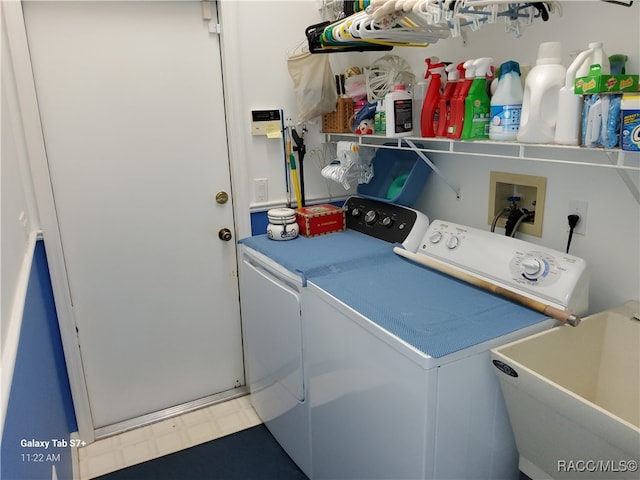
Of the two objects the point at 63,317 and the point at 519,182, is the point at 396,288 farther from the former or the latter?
the point at 63,317

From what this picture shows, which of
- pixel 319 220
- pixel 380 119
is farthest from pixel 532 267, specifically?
pixel 319 220

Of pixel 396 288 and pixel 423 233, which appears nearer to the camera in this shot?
pixel 396 288

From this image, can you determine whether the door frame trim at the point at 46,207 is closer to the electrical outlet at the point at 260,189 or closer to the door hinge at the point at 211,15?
the door hinge at the point at 211,15

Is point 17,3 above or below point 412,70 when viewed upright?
above

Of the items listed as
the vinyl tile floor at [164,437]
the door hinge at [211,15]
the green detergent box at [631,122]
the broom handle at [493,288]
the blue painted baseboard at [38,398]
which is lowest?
the vinyl tile floor at [164,437]

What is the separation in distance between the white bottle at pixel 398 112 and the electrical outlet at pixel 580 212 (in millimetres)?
725

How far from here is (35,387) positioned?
1.49m

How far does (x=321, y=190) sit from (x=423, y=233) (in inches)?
30.7

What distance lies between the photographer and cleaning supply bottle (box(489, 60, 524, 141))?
161 centimetres

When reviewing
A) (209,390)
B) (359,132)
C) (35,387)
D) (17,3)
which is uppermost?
(17,3)

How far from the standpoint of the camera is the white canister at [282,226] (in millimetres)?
2354

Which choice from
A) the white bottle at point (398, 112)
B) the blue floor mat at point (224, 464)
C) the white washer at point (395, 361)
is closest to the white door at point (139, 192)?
the blue floor mat at point (224, 464)

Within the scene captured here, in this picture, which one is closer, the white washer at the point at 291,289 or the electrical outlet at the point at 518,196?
the electrical outlet at the point at 518,196

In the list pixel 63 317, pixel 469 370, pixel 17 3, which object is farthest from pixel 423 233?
pixel 17 3
